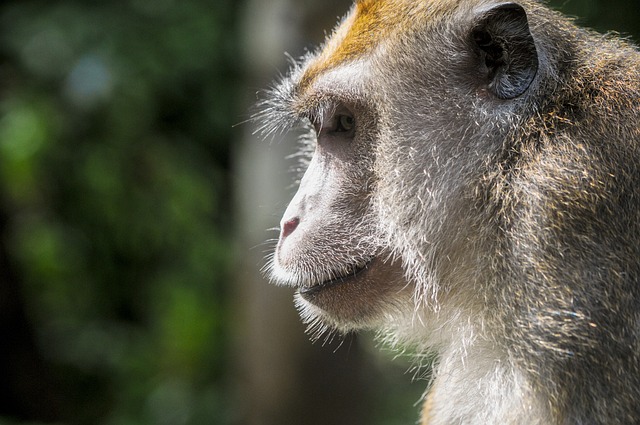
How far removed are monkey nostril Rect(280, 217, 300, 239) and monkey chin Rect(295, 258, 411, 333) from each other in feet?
0.75

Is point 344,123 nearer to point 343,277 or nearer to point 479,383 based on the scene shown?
point 343,277

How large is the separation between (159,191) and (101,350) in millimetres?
2265

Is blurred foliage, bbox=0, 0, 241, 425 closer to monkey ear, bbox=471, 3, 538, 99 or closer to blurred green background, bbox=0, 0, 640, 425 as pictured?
blurred green background, bbox=0, 0, 640, 425

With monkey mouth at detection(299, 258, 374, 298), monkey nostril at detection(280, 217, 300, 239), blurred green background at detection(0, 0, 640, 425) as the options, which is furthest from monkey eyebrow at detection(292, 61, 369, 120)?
blurred green background at detection(0, 0, 640, 425)

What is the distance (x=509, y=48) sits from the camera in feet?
9.74

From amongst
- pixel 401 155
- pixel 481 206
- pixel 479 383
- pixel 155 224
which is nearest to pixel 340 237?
pixel 401 155

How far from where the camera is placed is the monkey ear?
2.94 metres

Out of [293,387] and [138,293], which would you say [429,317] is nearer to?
[293,387]

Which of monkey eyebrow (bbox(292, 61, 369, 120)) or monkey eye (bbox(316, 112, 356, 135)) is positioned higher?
monkey eyebrow (bbox(292, 61, 369, 120))

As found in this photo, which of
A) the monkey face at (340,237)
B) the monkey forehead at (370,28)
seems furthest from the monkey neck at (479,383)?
the monkey forehead at (370,28)

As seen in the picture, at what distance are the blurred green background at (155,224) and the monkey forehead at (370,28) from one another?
1.71m

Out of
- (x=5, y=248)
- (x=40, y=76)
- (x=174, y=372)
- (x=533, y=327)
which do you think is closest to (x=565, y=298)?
(x=533, y=327)

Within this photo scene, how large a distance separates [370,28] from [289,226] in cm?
88

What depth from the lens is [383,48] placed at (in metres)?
3.37
